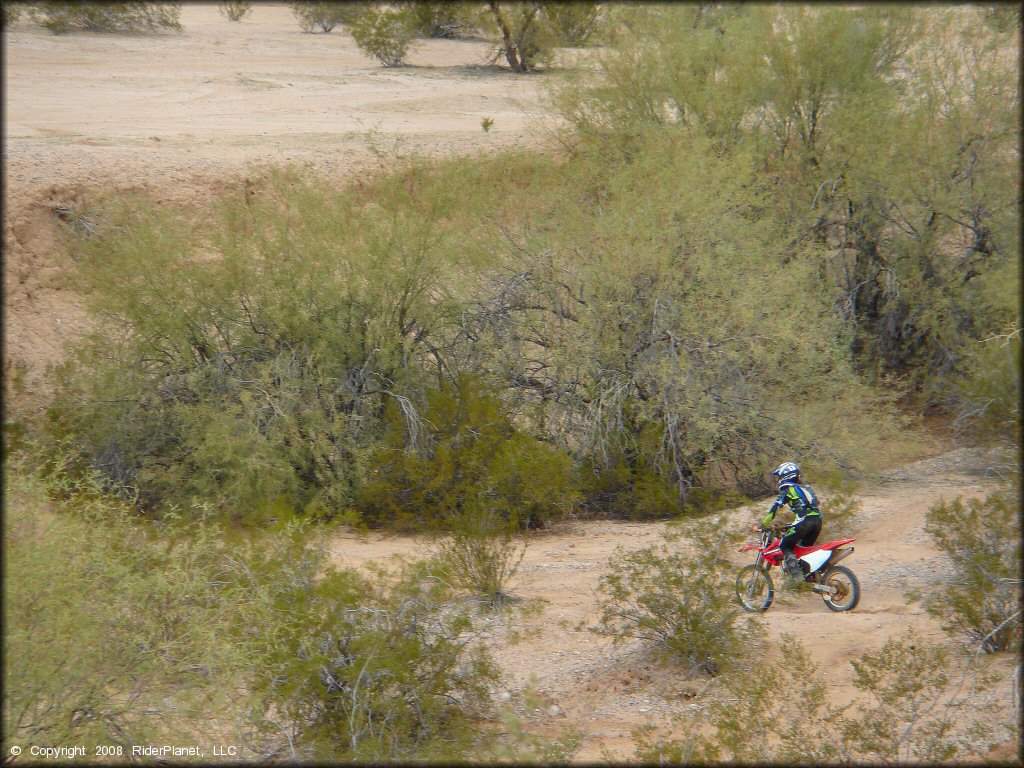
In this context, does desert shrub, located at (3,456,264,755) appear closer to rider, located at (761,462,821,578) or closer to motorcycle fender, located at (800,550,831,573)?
rider, located at (761,462,821,578)

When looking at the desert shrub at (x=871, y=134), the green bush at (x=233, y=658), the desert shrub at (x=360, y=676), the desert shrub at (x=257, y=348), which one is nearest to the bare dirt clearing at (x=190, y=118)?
the desert shrub at (x=257, y=348)

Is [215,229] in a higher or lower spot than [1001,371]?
higher

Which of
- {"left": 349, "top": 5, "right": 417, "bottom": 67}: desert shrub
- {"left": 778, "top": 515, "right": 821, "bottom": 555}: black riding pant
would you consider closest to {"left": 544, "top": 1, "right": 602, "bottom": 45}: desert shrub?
{"left": 349, "top": 5, "right": 417, "bottom": 67}: desert shrub

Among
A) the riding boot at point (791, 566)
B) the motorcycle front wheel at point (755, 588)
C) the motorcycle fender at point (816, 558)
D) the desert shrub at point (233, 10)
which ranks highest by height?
the desert shrub at point (233, 10)

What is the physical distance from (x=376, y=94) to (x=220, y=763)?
2128 centimetres

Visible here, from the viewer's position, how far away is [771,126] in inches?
714

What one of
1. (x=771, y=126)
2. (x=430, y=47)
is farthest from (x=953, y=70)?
(x=430, y=47)

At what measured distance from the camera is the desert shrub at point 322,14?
35.7m

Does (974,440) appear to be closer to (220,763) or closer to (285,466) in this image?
(285,466)

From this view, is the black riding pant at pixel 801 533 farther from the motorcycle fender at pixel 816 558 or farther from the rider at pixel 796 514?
the motorcycle fender at pixel 816 558

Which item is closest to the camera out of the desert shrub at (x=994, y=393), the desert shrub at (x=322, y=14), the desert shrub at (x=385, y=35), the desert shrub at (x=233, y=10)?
the desert shrub at (x=994, y=393)

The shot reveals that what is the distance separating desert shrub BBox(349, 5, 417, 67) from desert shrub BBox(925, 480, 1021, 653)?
25.1 metres

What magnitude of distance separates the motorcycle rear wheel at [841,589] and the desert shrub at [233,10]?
34.0 m

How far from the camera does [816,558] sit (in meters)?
9.25
